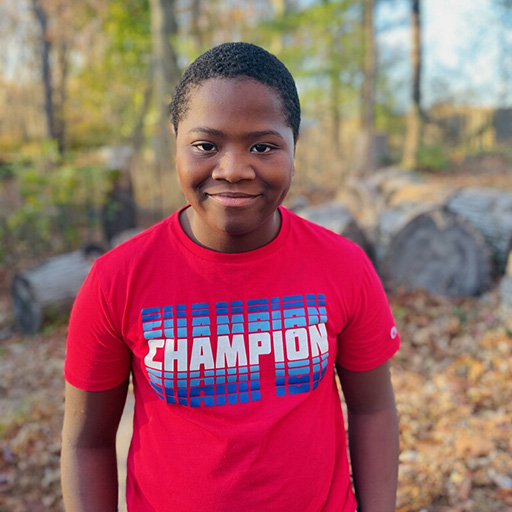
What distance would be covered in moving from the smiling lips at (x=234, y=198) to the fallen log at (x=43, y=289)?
5060 mm

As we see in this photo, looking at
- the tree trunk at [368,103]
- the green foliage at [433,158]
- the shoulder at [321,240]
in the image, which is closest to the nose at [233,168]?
the shoulder at [321,240]

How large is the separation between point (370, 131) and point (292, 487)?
12.0m

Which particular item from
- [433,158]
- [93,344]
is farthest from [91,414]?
[433,158]

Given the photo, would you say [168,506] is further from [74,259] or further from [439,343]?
[74,259]

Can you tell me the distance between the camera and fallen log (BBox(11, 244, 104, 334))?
5.91 m

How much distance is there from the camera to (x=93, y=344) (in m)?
1.28

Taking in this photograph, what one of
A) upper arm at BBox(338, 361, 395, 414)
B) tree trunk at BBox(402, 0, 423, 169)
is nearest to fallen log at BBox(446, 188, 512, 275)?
upper arm at BBox(338, 361, 395, 414)

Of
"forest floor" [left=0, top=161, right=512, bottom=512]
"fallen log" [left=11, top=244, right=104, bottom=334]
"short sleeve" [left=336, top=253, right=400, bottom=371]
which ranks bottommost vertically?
"forest floor" [left=0, top=161, right=512, bottom=512]

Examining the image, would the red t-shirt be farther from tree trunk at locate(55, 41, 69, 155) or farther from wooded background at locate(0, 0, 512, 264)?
tree trunk at locate(55, 41, 69, 155)

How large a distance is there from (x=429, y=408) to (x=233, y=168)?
3.03 metres

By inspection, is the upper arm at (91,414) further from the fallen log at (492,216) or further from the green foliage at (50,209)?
the green foliage at (50,209)

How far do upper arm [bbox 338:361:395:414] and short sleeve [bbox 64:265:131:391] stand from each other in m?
0.62

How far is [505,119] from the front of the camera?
1591 cm

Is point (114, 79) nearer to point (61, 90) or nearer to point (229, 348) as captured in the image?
point (61, 90)
